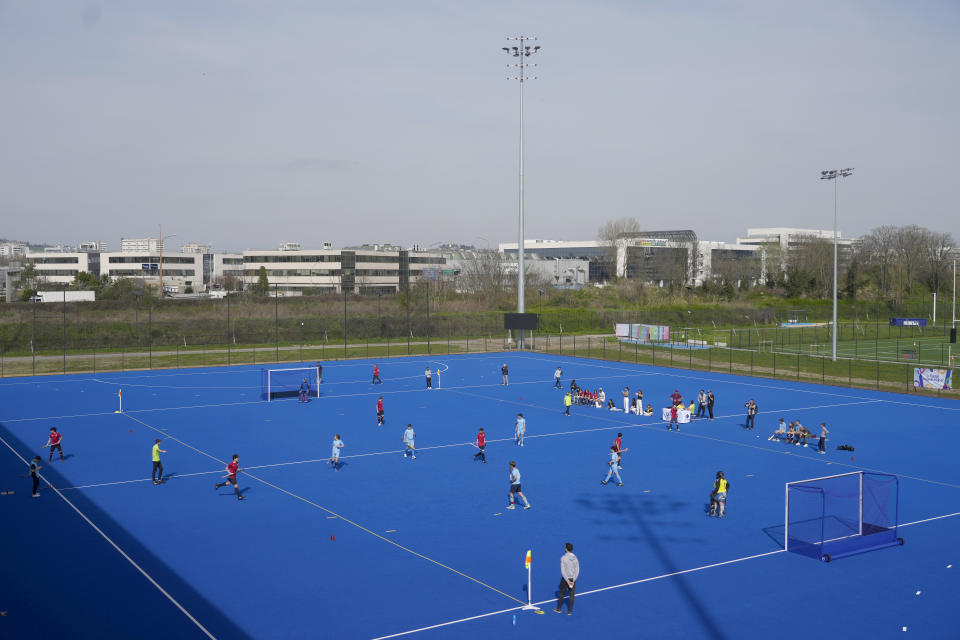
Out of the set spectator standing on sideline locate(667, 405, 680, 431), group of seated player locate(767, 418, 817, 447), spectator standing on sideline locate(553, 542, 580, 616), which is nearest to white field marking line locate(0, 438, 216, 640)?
spectator standing on sideline locate(553, 542, 580, 616)

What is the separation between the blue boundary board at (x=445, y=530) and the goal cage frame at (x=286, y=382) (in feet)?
20.8

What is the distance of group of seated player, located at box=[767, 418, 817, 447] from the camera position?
31984 millimetres

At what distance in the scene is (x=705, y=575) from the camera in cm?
1725

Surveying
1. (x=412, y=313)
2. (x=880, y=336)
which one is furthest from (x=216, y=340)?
(x=880, y=336)

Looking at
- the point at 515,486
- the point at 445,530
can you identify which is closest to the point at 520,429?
the point at 515,486

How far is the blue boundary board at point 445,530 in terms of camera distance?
591 inches

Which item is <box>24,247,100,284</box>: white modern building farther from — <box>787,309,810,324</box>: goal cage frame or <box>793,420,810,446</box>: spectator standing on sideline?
<box>793,420,810,446</box>: spectator standing on sideline

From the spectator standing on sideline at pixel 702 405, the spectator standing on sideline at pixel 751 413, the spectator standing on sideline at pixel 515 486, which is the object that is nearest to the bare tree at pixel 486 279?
the spectator standing on sideline at pixel 702 405

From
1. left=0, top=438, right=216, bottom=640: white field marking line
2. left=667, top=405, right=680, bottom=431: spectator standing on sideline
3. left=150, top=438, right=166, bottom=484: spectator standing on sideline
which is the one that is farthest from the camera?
left=667, top=405, right=680, bottom=431: spectator standing on sideline

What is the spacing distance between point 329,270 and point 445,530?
127 m

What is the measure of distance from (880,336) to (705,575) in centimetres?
8018

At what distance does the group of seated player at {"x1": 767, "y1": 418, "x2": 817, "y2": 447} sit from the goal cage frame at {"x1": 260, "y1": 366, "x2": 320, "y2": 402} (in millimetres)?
25069

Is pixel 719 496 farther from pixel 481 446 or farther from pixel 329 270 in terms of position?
pixel 329 270

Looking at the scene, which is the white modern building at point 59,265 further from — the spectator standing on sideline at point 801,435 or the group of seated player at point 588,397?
the spectator standing on sideline at point 801,435
